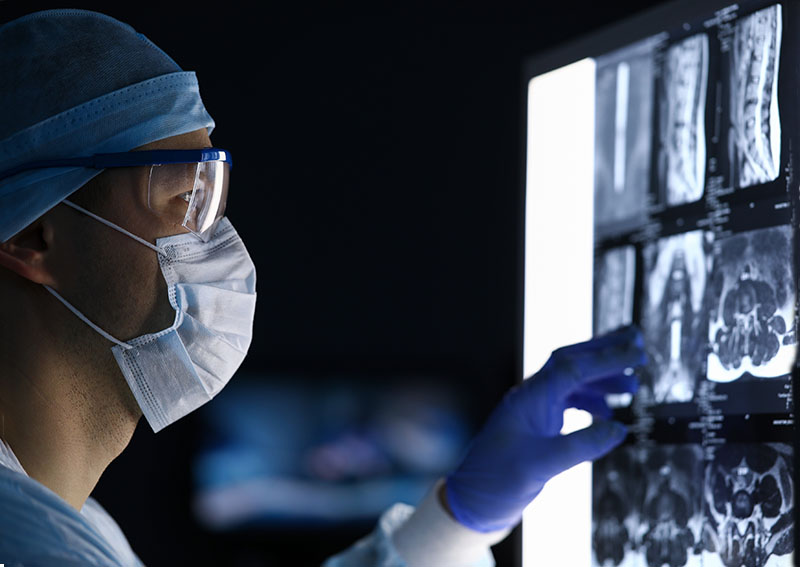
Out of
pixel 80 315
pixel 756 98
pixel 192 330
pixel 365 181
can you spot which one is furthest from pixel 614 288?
pixel 365 181

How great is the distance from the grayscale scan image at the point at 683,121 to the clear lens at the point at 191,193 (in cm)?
54

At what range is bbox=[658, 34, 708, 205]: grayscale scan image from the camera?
42.2 inches

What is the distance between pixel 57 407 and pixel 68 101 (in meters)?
0.36

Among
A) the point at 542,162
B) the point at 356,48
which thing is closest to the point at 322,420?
the point at 356,48

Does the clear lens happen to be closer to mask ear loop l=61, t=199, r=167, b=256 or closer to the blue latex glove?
mask ear loop l=61, t=199, r=167, b=256

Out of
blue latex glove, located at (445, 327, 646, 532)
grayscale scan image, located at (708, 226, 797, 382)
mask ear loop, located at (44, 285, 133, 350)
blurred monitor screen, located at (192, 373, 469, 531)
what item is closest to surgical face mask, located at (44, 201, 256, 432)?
mask ear loop, located at (44, 285, 133, 350)

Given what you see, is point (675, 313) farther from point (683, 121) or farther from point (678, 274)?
point (683, 121)

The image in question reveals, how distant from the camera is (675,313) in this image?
3.62 ft

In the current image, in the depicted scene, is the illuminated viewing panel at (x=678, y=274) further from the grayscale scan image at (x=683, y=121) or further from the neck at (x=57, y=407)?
the neck at (x=57, y=407)

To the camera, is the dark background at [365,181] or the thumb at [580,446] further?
the dark background at [365,181]

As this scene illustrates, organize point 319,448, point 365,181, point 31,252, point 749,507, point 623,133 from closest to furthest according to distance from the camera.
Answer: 1. point 749,507
2. point 31,252
3. point 623,133
4. point 319,448
5. point 365,181

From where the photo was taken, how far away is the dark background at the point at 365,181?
3.46 m

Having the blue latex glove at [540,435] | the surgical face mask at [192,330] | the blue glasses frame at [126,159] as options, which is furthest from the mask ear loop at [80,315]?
the blue latex glove at [540,435]

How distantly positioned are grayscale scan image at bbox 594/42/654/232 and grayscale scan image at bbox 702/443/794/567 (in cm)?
33
